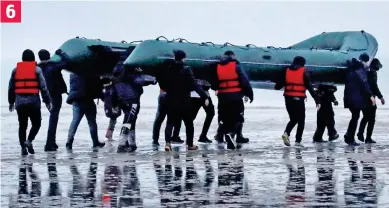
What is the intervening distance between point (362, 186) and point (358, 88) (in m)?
6.82

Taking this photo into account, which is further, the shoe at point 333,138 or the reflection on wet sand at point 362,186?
the shoe at point 333,138

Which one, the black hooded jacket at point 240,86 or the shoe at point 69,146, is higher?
the black hooded jacket at point 240,86

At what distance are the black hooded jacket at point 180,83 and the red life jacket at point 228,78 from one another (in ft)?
2.17

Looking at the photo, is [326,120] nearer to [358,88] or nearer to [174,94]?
[358,88]

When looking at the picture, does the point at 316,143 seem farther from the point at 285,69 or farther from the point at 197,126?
the point at 197,126

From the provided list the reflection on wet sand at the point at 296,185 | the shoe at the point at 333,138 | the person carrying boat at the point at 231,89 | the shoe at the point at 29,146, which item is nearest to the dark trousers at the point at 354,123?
the shoe at the point at 333,138

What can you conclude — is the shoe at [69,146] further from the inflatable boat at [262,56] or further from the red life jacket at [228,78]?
the red life jacket at [228,78]

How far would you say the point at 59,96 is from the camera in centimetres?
1947

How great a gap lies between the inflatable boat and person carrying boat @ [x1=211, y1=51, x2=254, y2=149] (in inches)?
53.7

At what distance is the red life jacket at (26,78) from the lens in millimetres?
18250

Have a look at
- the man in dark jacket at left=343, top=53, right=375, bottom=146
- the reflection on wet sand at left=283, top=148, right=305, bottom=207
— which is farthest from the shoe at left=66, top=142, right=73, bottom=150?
the man in dark jacket at left=343, top=53, right=375, bottom=146

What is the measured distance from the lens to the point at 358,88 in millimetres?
20047

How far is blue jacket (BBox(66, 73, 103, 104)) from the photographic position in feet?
64.8

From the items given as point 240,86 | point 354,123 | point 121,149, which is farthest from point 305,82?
point 121,149
